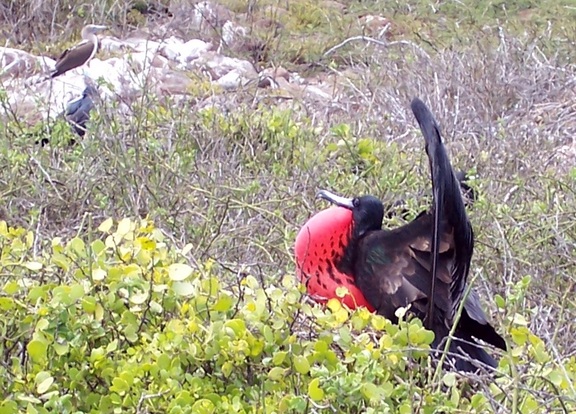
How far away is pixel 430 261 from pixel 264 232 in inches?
28.7

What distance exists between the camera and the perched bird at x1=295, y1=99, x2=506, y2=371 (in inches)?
61.4

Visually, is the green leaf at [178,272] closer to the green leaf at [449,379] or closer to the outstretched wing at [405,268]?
the green leaf at [449,379]

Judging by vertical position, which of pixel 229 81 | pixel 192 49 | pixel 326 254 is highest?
pixel 326 254

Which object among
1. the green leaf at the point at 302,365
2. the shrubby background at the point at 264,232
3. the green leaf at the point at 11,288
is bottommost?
the shrubby background at the point at 264,232

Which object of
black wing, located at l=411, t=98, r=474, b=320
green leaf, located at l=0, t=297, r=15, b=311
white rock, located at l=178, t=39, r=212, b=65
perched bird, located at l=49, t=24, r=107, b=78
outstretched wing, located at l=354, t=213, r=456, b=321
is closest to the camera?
green leaf, located at l=0, t=297, r=15, b=311

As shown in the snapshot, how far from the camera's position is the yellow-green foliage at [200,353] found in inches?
44.1

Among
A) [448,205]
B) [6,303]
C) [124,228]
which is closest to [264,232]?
[448,205]

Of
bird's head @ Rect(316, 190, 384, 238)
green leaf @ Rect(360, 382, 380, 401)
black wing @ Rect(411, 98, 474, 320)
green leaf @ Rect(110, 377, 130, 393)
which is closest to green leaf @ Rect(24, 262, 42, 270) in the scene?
green leaf @ Rect(110, 377, 130, 393)

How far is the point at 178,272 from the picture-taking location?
1.22 m

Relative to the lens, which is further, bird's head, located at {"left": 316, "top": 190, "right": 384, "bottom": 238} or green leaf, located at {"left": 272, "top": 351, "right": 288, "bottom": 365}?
bird's head, located at {"left": 316, "top": 190, "right": 384, "bottom": 238}

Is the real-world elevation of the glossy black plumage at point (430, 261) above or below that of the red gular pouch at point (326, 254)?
above

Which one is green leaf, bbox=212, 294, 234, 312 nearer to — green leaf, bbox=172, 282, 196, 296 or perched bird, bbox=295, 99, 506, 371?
green leaf, bbox=172, 282, 196, 296

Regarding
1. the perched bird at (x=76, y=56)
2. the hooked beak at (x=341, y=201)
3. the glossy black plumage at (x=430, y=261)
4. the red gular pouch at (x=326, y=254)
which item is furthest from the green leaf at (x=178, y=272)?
the perched bird at (x=76, y=56)

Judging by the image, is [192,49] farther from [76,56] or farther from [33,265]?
[33,265]
